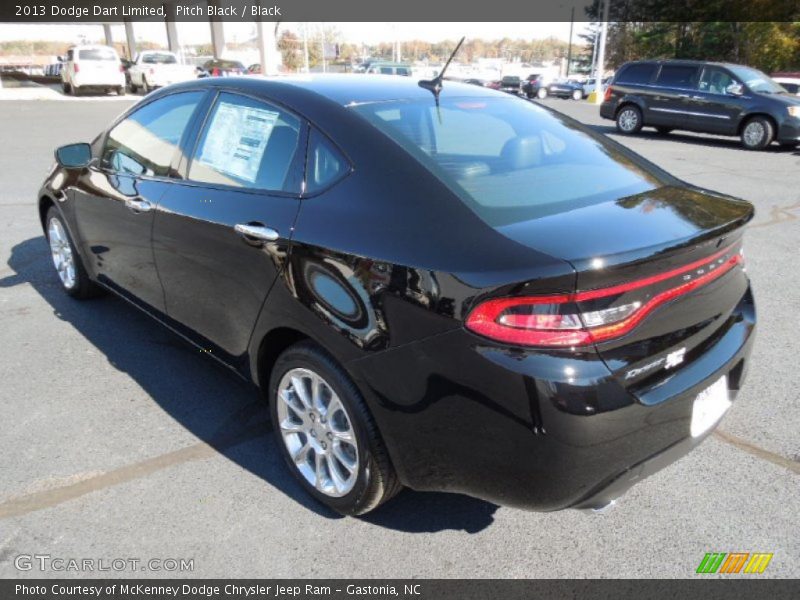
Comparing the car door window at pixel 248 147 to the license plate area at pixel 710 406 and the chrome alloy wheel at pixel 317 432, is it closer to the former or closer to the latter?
the chrome alloy wheel at pixel 317 432

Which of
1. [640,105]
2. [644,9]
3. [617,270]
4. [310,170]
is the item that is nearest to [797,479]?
[617,270]

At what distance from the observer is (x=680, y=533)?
94.9 inches

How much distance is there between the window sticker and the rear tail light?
1.37 m

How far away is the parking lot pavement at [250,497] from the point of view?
2324 millimetres

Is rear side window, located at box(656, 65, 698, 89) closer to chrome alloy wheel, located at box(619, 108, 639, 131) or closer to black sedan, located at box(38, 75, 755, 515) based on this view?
chrome alloy wheel, located at box(619, 108, 639, 131)

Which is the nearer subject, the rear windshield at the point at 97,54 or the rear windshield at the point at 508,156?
the rear windshield at the point at 508,156

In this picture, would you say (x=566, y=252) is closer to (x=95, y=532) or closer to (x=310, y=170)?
(x=310, y=170)

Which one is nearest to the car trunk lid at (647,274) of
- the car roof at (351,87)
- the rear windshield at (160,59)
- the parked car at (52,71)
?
the car roof at (351,87)

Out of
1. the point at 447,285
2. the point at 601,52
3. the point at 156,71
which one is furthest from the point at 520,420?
the point at 601,52

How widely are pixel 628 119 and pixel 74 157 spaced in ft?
48.7

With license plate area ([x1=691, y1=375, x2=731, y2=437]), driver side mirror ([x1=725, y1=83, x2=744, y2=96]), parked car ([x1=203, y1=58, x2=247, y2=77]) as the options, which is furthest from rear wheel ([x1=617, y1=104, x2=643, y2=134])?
parked car ([x1=203, y1=58, x2=247, y2=77])

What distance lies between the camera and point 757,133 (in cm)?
1339

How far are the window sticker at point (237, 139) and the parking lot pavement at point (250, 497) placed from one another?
127 cm

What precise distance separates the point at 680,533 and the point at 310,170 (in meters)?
2.01
